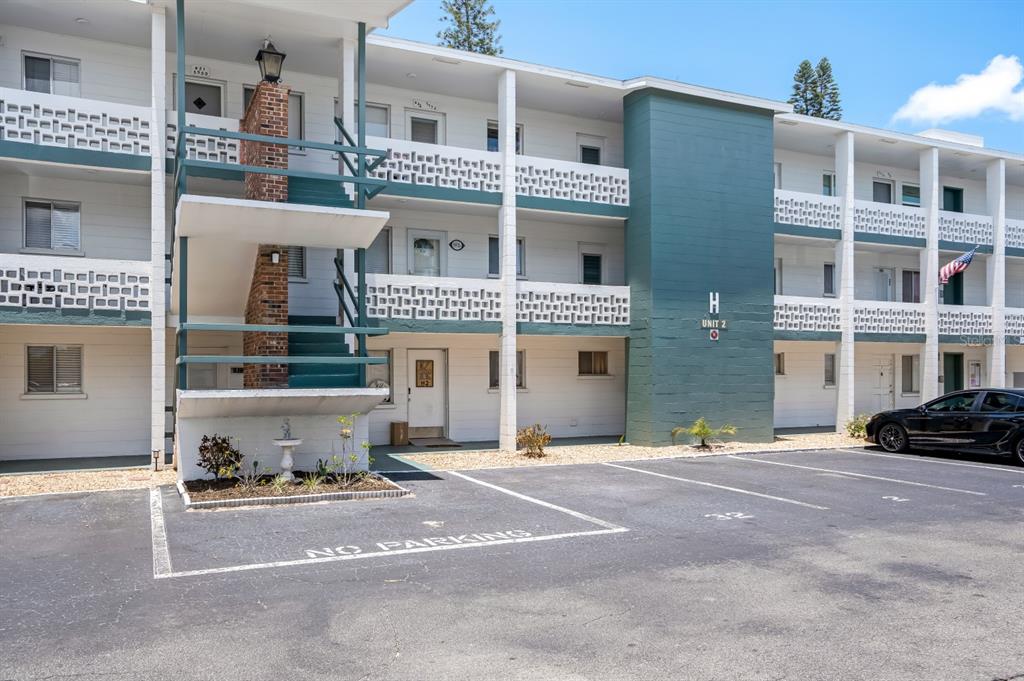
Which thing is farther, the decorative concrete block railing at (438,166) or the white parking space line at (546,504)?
the decorative concrete block railing at (438,166)

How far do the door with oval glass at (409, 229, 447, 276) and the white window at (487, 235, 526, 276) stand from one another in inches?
46.8

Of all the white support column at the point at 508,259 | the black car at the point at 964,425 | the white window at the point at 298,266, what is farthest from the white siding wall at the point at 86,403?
the black car at the point at 964,425

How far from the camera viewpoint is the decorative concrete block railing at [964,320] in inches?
892

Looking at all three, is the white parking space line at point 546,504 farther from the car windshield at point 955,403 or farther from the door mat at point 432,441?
the car windshield at point 955,403

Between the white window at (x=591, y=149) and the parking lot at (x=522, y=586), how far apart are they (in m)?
10.7

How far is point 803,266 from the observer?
22734mm

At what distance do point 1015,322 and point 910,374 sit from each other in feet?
10.7

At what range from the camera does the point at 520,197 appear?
17266 millimetres

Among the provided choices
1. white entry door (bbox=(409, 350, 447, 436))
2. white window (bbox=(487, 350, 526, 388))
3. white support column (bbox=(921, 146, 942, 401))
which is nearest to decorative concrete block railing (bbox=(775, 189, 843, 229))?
white support column (bbox=(921, 146, 942, 401))

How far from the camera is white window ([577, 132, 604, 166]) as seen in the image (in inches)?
786

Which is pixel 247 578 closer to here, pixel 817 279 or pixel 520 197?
pixel 520 197

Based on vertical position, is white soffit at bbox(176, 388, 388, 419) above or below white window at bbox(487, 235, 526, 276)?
below

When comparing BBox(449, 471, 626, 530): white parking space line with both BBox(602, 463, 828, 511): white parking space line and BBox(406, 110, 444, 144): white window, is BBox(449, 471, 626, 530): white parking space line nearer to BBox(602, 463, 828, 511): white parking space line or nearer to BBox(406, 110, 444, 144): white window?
BBox(602, 463, 828, 511): white parking space line

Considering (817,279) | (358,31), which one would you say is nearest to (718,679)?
(358,31)
